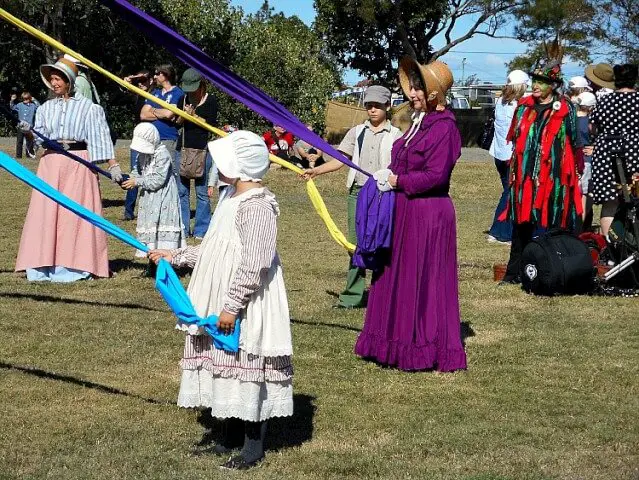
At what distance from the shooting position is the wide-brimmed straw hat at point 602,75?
11.5m

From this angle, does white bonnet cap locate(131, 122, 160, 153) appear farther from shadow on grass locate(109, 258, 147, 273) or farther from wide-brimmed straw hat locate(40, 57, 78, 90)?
shadow on grass locate(109, 258, 147, 273)

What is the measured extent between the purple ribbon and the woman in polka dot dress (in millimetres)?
4711

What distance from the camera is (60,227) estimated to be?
10.9m

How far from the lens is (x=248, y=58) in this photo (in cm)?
3888

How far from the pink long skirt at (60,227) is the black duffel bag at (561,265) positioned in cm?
417

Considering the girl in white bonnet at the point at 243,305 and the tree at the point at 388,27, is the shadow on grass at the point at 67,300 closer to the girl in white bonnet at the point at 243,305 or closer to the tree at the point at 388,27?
the girl in white bonnet at the point at 243,305

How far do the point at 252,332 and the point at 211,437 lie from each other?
93 centimetres

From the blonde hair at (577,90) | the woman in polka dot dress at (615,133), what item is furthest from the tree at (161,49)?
the woman in polka dot dress at (615,133)

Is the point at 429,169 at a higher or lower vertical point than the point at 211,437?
higher

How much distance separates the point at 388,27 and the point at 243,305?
145 ft

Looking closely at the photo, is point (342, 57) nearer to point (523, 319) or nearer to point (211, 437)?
point (523, 319)

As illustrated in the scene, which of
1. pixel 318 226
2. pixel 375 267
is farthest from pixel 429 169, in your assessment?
pixel 318 226

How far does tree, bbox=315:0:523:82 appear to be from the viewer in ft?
151

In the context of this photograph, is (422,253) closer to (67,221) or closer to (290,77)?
(67,221)
